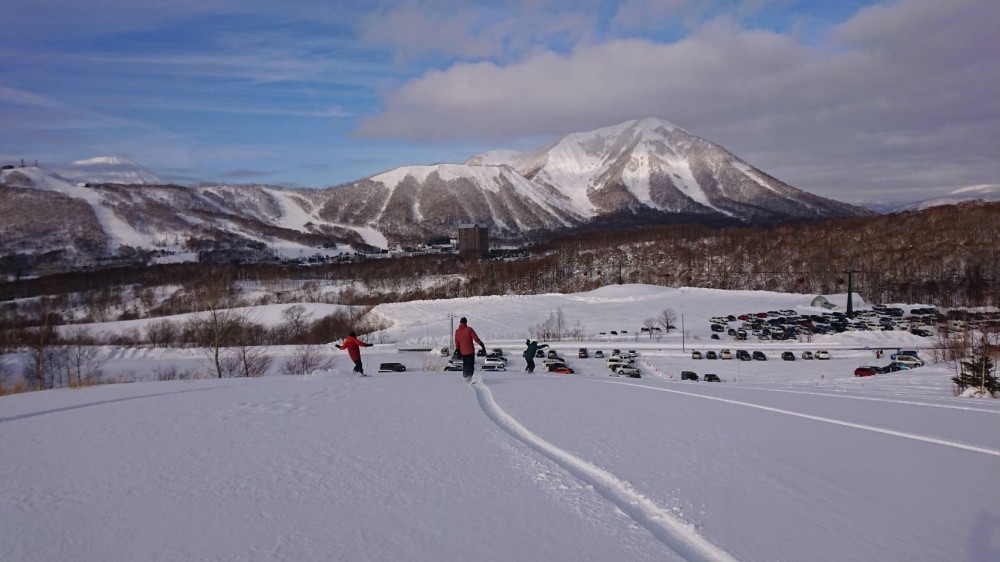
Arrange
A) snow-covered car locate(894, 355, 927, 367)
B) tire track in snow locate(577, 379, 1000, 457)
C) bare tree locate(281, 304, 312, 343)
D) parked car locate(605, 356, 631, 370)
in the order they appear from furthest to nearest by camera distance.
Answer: bare tree locate(281, 304, 312, 343) < parked car locate(605, 356, 631, 370) < snow-covered car locate(894, 355, 927, 367) < tire track in snow locate(577, 379, 1000, 457)

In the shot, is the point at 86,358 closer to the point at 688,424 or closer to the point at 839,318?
the point at 688,424

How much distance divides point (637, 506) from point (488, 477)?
3.78 ft

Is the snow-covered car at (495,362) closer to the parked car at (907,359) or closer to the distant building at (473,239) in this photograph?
the parked car at (907,359)

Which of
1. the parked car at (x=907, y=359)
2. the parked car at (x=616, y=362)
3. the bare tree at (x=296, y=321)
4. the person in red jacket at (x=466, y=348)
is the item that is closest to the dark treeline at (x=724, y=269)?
the bare tree at (x=296, y=321)

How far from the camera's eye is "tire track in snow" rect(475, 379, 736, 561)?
11.1ft

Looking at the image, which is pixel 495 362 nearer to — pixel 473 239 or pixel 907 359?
pixel 907 359

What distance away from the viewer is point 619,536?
3.50 meters

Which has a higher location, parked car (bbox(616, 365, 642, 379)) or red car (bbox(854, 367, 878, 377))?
red car (bbox(854, 367, 878, 377))

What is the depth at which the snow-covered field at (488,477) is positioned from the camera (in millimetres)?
→ 3418

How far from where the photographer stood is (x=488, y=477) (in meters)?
4.59

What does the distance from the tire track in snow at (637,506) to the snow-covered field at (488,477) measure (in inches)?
0.7

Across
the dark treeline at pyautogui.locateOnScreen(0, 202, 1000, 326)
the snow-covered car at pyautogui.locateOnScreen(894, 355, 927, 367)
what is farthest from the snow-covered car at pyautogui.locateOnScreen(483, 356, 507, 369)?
the dark treeline at pyautogui.locateOnScreen(0, 202, 1000, 326)

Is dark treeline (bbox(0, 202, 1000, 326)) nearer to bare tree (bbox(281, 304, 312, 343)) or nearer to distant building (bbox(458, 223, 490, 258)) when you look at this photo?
bare tree (bbox(281, 304, 312, 343))

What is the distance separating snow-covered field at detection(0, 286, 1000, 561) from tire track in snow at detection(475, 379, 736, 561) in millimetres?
19
